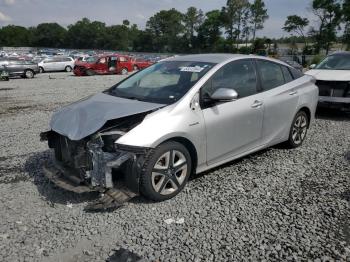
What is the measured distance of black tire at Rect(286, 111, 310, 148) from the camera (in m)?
5.94

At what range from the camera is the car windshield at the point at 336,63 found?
949cm

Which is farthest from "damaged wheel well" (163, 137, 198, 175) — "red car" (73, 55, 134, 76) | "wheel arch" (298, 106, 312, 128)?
"red car" (73, 55, 134, 76)

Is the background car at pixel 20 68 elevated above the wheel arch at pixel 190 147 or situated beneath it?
situated beneath

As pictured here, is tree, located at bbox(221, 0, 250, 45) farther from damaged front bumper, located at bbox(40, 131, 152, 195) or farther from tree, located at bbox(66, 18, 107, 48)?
damaged front bumper, located at bbox(40, 131, 152, 195)

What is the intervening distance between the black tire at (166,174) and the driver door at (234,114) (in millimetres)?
420

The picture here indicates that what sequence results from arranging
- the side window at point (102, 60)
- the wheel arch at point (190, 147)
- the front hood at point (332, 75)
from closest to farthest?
the wheel arch at point (190, 147), the front hood at point (332, 75), the side window at point (102, 60)

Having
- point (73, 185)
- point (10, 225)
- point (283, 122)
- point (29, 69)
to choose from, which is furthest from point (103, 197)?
point (29, 69)

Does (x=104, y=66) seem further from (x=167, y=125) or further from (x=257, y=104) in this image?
(x=167, y=125)

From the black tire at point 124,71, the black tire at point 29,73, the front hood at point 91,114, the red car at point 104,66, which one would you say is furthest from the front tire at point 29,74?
the front hood at point 91,114

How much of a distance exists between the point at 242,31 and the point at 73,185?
9830 centimetres

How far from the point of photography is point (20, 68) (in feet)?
80.3

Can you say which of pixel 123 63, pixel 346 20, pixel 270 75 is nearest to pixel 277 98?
pixel 270 75

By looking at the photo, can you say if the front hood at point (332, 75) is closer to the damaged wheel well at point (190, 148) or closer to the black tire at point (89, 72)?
the damaged wheel well at point (190, 148)

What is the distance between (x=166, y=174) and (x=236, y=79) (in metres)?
1.74
